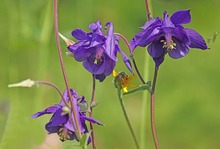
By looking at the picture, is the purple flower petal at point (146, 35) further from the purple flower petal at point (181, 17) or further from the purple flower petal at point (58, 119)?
the purple flower petal at point (58, 119)

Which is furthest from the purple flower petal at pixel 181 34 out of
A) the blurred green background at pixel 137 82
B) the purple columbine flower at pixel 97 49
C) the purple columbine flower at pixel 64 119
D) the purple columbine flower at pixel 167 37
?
the blurred green background at pixel 137 82

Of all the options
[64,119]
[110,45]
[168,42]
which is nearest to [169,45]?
[168,42]

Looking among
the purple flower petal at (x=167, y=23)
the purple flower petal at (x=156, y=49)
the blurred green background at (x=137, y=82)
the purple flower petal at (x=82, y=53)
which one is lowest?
the blurred green background at (x=137, y=82)

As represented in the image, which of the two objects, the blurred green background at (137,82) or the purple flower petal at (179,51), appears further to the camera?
the blurred green background at (137,82)

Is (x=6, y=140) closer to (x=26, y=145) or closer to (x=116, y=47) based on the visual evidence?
(x=26, y=145)

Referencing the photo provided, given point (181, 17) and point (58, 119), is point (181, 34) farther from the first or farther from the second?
point (58, 119)

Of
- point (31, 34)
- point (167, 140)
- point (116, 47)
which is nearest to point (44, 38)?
point (31, 34)

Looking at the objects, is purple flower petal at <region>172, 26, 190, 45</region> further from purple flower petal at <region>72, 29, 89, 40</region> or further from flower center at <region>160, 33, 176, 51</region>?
purple flower petal at <region>72, 29, 89, 40</region>

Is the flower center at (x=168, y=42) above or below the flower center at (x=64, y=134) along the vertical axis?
above
